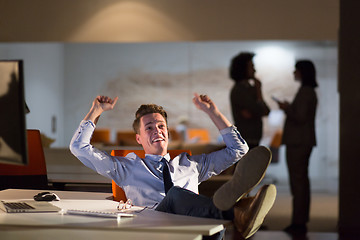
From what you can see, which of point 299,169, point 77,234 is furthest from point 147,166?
point 299,169

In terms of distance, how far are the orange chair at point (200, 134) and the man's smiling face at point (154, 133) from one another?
2709 mm

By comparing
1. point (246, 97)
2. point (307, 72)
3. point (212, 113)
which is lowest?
point (212, 113)

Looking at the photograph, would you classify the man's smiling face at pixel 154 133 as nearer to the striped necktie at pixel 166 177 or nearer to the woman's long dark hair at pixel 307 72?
the striped necktie at pixel 166 177

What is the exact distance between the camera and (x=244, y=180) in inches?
88.6

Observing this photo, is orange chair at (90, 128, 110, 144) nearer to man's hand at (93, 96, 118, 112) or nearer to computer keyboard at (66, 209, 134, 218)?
man's hand at (93, 96, 118, 112)

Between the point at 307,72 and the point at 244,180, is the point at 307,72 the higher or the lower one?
the higher one

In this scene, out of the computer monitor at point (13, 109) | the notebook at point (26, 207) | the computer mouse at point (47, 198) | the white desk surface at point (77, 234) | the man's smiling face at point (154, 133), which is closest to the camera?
the white desk surface at point (77, 234)

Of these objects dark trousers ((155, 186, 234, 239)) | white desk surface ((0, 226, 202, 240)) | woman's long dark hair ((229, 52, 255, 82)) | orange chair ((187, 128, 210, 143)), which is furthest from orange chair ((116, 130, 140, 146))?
white desk surface ((0, 226, 202, 240))

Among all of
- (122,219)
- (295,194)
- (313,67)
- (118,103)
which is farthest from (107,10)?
(122,219)

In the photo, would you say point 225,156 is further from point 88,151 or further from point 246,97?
point 246,97

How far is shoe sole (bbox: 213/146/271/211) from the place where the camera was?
2.23 metres

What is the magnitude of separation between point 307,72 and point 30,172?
122 inches

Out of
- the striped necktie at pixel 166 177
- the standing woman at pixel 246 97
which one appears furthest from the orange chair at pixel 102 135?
the striped necktie at pixel 166 177

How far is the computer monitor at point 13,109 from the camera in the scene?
209 cm
